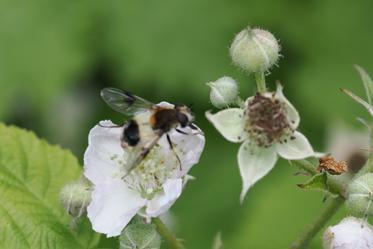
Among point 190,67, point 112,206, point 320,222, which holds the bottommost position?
point 190,67

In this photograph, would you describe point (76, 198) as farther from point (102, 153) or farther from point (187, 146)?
point (187, 146)

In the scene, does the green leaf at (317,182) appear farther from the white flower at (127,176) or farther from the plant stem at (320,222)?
the white flower at (127,176)

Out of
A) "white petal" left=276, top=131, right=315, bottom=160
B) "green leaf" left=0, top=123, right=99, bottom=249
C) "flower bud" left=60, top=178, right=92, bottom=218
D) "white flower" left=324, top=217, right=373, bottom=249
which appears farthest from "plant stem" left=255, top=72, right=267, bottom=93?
"green leaf" left=0, top=123, right=99, bottom=249

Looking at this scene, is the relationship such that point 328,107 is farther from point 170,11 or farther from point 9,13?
point 9,13

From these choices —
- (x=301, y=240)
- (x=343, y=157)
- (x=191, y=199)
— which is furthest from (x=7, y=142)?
(x=343, y=157)

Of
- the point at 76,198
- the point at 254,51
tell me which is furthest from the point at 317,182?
the point at 76,198

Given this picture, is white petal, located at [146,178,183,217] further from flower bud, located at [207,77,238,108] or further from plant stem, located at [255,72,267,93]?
plant stem, located at [255,72,267,93]
